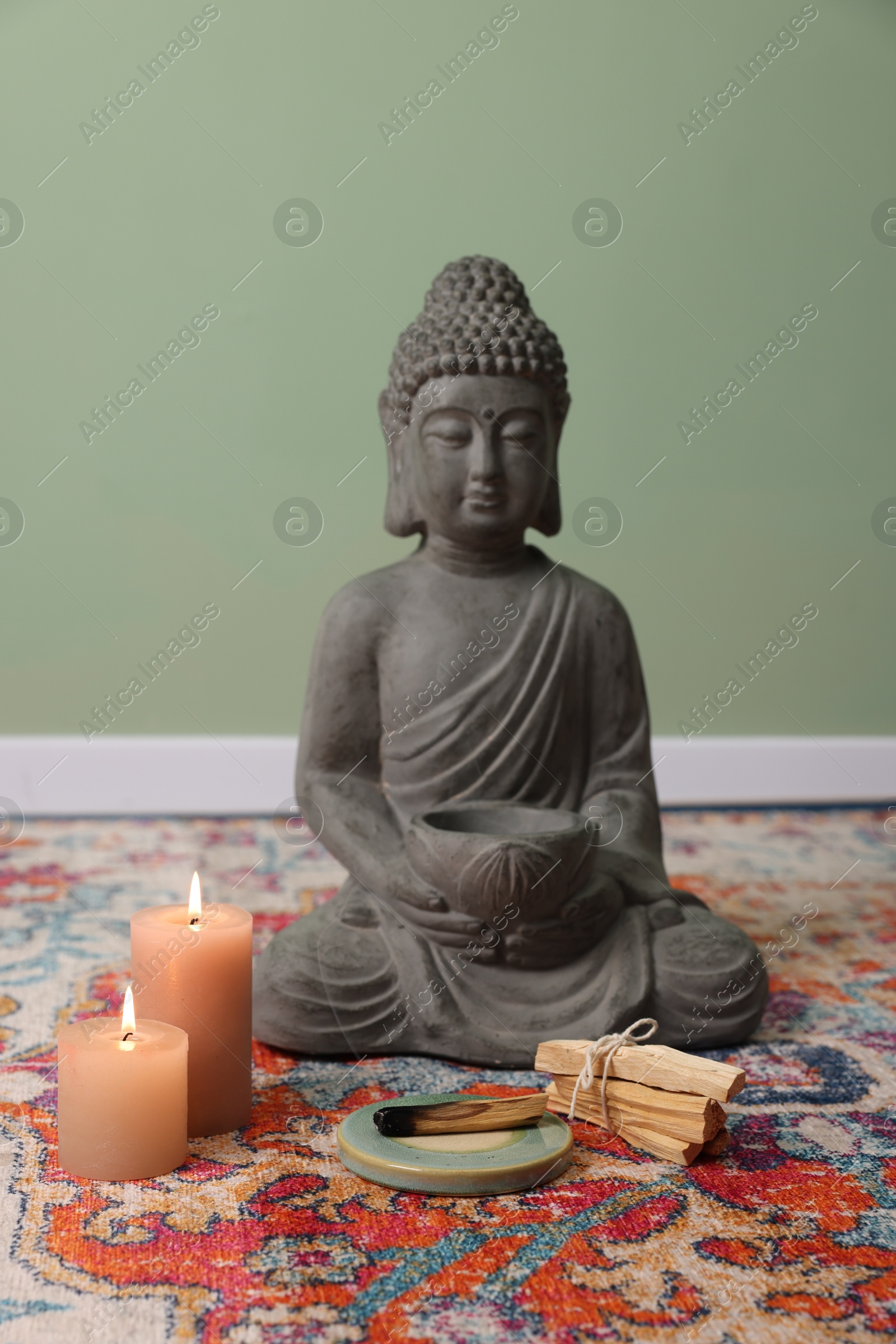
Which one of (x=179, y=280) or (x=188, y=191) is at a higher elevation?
(x=188, y=191)

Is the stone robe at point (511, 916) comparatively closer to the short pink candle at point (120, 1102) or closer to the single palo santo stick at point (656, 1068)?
the single palo santo stick at point (656, 1068)

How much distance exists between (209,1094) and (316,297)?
2697mm

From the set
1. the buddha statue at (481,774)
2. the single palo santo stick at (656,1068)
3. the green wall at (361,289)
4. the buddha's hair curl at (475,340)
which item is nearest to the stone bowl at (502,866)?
the buddha statue at (481,774)

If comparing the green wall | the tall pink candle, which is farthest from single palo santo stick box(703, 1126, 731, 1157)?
the green wall

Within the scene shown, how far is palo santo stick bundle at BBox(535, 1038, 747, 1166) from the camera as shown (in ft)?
5.50

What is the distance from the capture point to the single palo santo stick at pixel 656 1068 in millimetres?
1675

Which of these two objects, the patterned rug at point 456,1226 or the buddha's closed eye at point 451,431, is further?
the buddha's closed eye at point 451,431

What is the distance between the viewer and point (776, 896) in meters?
3.12

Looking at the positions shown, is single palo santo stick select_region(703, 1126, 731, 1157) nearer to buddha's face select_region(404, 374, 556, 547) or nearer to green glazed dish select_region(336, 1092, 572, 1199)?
green glazed dish select_region(336, 1092, 572, 1199)

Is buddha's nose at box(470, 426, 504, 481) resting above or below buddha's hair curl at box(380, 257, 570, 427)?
below

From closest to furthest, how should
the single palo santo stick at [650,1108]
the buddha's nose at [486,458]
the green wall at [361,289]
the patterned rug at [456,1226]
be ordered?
the patterned rug at [456,1226]
the single palo santo stick at [650,1108]
the buddha's nose at [486,458]
the green wall at [361,289]

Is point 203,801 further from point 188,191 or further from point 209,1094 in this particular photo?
point 209,1094

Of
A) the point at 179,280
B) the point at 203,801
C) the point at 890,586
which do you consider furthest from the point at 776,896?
the point at 179,280

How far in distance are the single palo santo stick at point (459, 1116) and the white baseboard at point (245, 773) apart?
2.41 meters
